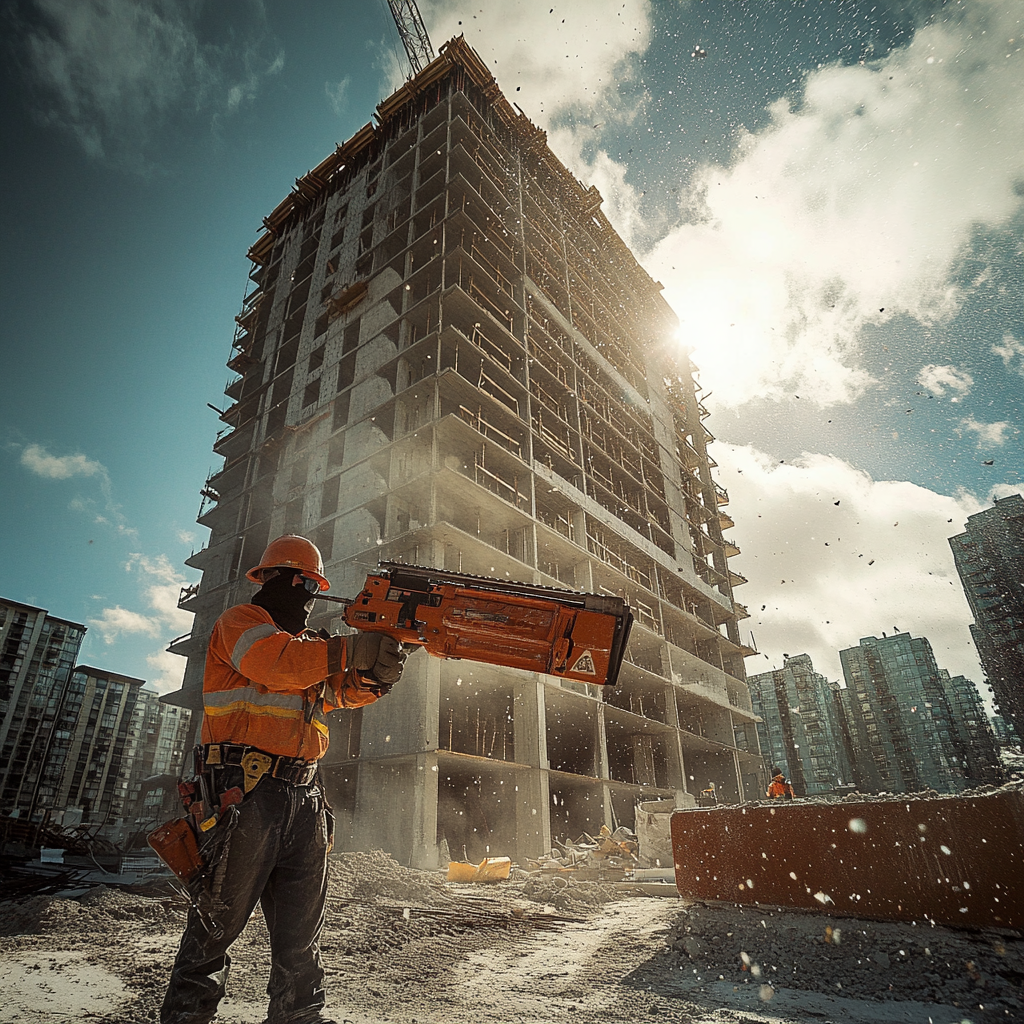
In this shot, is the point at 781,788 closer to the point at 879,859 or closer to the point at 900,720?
the point at 879,859

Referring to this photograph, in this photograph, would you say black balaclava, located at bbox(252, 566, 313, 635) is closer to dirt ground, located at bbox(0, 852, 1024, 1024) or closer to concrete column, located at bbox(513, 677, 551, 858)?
dirt ground, located at bbox(0, 852, 1024, 1024)

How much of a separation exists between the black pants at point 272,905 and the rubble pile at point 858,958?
2241 millimetres

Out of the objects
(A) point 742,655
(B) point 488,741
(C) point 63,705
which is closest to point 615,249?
(A) point 742,655

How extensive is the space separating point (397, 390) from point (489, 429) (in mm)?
3134

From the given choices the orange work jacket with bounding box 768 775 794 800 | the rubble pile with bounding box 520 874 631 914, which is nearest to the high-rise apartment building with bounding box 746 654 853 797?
the orange work jacket with bounding box 768 775 794 800

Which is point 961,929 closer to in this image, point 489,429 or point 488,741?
point 488,741

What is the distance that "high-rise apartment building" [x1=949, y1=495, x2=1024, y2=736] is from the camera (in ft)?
127

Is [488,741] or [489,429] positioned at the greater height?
[489,429]

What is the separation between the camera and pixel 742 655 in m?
29.2

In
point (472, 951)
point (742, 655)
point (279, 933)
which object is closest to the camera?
point (279, 933)

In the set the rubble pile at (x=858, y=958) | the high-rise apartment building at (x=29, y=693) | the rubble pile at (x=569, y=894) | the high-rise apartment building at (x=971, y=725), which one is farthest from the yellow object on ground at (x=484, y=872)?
the high-rise apartment building at (x=971, y=725)

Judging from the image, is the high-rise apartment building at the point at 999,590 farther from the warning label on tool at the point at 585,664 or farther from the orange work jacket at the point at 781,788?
the warning label on tool at the point at 585,664

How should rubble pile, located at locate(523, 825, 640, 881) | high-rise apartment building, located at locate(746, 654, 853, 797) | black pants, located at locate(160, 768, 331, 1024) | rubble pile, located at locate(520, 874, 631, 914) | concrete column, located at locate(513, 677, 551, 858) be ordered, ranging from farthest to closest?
high-rise apartment building, located at locate(746, 654, 853, 797) < concrete column, located at locate(513, 677, 551, 858) < rubble pile, located at locate(523, 825, 640, 881) < rubble pile, located at locate(520, 874, 631, 914) < black pants, located at locate(160, 768, 331, 1024)

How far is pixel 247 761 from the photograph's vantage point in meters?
2.22
